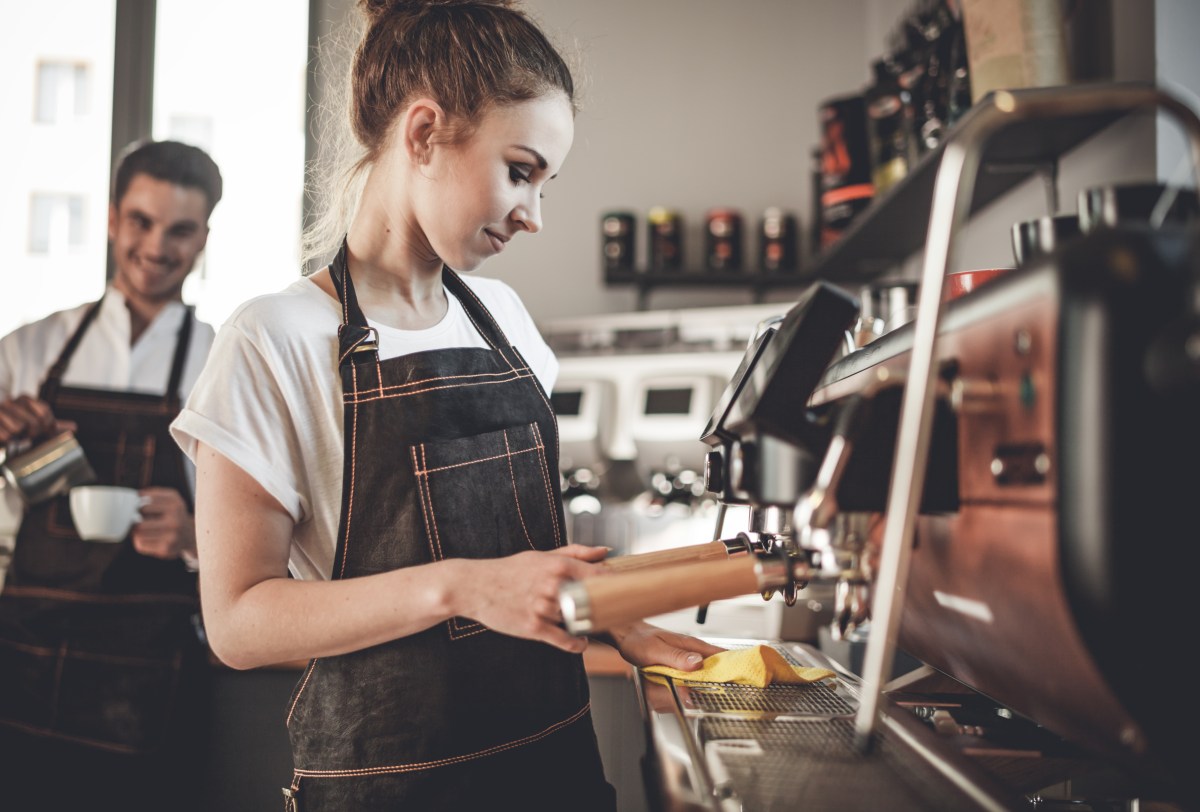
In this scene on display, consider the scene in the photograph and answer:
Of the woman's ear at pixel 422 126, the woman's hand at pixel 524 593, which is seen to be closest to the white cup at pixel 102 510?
the woman's ear at pixel 422 126

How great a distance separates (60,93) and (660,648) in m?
3.22

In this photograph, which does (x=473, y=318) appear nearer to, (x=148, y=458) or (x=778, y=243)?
(x=148, y=458)

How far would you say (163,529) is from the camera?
5.98 feet

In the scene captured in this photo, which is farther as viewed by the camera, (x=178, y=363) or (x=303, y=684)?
(x=178, y=363)

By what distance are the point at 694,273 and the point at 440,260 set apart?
2085 millimetres

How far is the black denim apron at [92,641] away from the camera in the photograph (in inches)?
71.4

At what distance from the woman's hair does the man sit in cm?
106

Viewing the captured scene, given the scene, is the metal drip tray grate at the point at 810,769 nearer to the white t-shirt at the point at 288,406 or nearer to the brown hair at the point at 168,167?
the white t-shirt at the point at 288,406

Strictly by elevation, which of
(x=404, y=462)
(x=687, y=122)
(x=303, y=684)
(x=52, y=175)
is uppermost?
(x=687, y=122)

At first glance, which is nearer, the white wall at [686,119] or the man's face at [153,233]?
the man's face at [153,233]

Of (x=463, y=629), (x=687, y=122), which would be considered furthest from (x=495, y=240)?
(x=687, y=122)

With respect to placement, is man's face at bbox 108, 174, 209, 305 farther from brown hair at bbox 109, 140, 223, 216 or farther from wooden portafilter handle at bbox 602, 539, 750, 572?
wooden portafilter handle at bbox 602, 539, 750, 572

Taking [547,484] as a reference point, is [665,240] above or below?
above

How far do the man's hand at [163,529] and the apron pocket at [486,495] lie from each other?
0.99 metres
